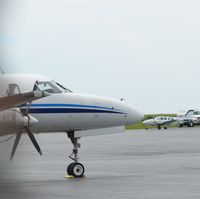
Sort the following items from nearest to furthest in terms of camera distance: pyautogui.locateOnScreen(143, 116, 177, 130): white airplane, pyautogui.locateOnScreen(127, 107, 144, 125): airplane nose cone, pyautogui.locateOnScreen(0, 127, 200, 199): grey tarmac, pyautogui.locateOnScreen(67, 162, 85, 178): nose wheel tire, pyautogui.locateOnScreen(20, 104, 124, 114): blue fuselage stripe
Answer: pyautogui.locateOnScreen(0, 127, 200, 199): grey tarmac < pyautogui.locateOnScreen(20, 104, 124, 114): blue fuselage stripe < pyautogui.locateOnScreen(127, 107, 144, 125): airplane nose cone < pyautogui.locateOnScreen(67, 162, 85, 178): nose wheel tire < pyautogui.locateOnScreen(143, 116, 177, 130): white airplane

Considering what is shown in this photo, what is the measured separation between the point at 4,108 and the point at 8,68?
0.51 meters

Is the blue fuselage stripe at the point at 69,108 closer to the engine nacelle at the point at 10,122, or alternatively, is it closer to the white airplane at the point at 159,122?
the engine nacelle at the point at 10,122

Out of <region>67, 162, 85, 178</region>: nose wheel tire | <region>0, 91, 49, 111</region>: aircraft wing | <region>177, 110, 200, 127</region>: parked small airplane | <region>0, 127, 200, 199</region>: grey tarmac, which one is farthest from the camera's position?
<region>177, 110, 200, 127</region>: parked small airplane

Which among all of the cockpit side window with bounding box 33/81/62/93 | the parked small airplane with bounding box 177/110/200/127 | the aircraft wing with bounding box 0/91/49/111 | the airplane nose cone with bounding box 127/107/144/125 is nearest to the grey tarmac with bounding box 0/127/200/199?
the aircraft wing with bounding box 0/91/49/111

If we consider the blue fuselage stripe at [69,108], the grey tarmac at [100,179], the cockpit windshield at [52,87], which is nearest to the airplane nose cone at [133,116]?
the blue fuselage stripe at [69,108]

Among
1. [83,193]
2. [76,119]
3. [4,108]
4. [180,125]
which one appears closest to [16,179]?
[4,108]

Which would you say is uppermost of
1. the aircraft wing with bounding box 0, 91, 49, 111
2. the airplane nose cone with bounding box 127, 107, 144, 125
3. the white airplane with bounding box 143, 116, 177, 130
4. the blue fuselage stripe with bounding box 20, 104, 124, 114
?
the white airplane with bounding box 143, 116, 177, 130

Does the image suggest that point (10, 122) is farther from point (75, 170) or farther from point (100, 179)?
point (75, 170)

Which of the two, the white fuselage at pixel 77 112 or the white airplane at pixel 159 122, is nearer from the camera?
the white fuselage at pixel 77 112

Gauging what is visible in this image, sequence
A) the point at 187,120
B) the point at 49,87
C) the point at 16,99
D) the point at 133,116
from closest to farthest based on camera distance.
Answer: the point at 16,99, the point at 49,87, the point at 133,116, the point at 187,120

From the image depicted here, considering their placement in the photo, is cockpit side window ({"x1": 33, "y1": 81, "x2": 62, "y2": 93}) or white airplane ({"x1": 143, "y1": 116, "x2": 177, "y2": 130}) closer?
cockpit side window ({"x1": 33, "y1": 81, "x2": 62, "y2": 93})

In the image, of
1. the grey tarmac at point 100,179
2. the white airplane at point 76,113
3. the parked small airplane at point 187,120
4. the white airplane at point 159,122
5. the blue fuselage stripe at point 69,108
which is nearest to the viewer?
the grey tarmac at point 100,179

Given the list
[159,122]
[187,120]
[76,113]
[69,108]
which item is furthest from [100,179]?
[187,120]

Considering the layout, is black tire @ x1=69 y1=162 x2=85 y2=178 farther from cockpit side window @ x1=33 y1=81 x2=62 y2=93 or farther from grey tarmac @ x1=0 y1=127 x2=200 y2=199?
cockpit side window @ x1=33 y1=81 x2=62 y2=93
